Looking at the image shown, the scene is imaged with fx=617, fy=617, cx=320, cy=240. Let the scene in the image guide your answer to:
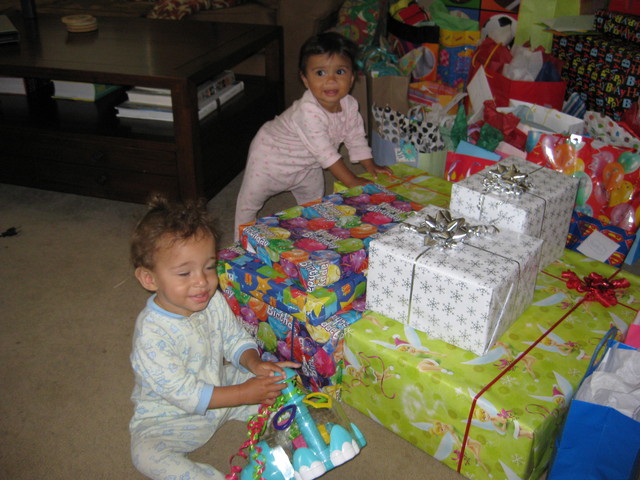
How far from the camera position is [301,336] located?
1.33m

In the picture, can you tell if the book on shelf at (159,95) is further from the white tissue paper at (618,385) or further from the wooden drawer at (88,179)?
the white tissue paper at (618,385)

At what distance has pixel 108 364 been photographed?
4.85ft

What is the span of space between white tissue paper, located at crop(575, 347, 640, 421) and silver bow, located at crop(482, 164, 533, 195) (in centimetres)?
39

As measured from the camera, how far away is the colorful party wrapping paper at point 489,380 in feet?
3.53

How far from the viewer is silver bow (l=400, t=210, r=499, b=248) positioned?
1.19m

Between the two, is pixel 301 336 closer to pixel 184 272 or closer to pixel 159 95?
pixel 184 272

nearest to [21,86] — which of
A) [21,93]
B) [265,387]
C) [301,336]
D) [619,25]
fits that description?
[21,93]

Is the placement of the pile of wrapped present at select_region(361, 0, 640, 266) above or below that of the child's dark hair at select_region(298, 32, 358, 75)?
below

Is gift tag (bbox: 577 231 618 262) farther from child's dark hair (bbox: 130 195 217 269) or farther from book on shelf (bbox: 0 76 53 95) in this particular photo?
book on shelf (bbox: 0 76 53 95)

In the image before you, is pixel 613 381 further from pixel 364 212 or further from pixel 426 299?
pixel 364 212

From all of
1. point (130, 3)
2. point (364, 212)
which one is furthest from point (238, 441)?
point (130, 3)

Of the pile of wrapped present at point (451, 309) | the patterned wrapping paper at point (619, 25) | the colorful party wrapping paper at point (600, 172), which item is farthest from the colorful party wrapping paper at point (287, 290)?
the patterned wrapping paper at point (619, 25)

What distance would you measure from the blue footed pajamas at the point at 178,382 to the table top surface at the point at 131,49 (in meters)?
0.88

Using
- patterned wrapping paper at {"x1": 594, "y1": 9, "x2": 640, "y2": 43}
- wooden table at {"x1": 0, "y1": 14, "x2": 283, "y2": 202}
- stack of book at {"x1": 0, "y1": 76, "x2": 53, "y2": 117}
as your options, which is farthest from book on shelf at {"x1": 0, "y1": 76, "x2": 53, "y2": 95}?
patterned wrapping paper at {"x1": 594, "y1": 9, "x2": 640, "y2": 43}
